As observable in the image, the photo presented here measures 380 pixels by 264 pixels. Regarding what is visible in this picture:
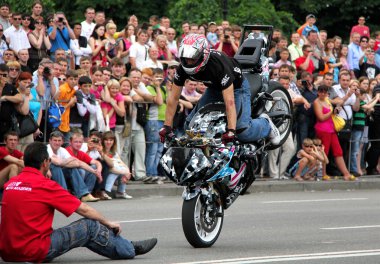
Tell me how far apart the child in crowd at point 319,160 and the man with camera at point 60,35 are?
5.35 metres

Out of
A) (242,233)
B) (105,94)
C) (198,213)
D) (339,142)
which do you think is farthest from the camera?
(339,142)

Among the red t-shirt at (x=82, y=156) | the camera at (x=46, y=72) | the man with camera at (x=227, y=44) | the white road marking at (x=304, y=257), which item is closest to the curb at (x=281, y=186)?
the red t-shirt at (x=82, y=156)

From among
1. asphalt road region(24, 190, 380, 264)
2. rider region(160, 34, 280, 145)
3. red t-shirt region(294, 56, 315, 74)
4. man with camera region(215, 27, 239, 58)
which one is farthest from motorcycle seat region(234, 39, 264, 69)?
red t-shirt region(294, 56, 315, 74)

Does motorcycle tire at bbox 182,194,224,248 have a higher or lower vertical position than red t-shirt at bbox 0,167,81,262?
lower

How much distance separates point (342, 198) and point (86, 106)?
4.95 m

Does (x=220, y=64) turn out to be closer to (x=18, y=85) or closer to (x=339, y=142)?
(x=18, y=85)

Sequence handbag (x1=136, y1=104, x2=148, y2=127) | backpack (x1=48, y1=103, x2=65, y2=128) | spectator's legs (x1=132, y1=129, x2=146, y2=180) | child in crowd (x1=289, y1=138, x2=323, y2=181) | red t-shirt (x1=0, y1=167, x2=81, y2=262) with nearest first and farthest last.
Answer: red t-shirt (x1=0, y1=167, x2=81, y2=262) < backpack (x1=48, y1=103, x2=65, y2=128) < handbag (x1=136, y1=104, x2=148, y2=127) < spectator's legs (x1=132, y1=129, x2=146, y2=180) < child in crowd (x1=289, y1=138, x2=323, y2=181)

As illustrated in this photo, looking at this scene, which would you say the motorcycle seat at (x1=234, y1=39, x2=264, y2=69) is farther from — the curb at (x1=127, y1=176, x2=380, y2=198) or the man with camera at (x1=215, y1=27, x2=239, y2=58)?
the man with camera at (x1=215, y1=27, x2=239, y2=58)

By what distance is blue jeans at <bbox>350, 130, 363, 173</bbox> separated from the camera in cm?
2450

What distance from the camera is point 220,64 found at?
13.4 meters

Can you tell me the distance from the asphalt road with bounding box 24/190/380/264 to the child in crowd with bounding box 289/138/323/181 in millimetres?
1368

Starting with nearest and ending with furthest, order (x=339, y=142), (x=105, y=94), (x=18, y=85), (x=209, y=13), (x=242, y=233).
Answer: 1. (x=242, y=233)
2. (x=18, y=85)
3. (x=105, y=94)
4. (x=339, y=142)
5. (x=209, y=13)

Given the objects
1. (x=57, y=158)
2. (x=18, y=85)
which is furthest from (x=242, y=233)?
(x=18, y=85)

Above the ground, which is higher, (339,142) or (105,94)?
(105,94)
